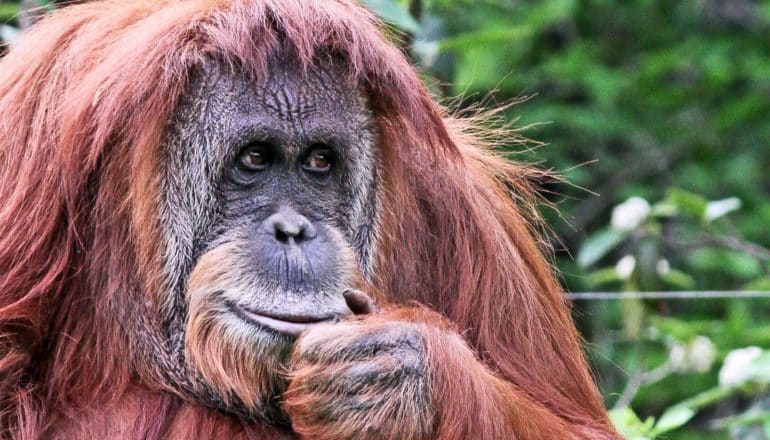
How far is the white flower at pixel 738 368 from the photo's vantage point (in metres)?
3.41

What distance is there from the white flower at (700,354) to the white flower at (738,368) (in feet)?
1.55

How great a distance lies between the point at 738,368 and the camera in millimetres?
3436

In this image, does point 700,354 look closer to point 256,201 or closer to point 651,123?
point 256,201

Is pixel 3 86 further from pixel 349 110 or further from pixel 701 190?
pixel 701 190

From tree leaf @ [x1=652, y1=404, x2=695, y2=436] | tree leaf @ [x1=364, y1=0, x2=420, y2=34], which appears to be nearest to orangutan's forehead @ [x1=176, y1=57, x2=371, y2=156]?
tree leaf @ [x1=364, y1=0, x2=420, y2=34]

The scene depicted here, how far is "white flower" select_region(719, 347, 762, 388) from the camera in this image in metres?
3.41

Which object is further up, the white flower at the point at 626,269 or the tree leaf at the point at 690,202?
the tree leaf at the point at 690,202

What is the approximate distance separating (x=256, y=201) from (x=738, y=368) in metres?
1.46

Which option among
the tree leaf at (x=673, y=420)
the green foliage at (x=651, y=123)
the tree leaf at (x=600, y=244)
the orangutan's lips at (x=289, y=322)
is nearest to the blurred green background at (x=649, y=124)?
the green foliage at (x=651, y=123)

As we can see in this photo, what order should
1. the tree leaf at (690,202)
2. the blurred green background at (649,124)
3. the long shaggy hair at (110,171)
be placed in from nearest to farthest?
the long shaggy hair at (110,171) → the tree leaf at (690,202) → the blurred green background at (649,124)

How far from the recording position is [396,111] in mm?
3086

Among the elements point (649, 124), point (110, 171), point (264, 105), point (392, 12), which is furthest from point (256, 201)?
point (649, 124)

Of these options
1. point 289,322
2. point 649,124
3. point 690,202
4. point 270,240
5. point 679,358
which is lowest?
point 649,124

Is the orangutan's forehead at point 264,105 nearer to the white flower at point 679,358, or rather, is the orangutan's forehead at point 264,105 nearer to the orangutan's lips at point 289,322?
the orangutan's lips at point 289,322
